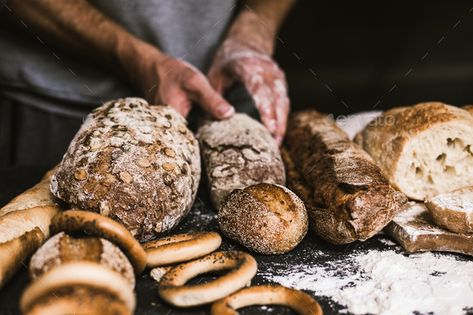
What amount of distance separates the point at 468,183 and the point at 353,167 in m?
0.54

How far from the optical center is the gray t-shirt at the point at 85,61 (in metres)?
2.81

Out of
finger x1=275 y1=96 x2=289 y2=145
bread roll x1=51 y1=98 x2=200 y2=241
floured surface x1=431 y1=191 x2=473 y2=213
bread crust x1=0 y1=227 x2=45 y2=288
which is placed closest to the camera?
bread crust x1=0 y1=227 x2=45 y2=288

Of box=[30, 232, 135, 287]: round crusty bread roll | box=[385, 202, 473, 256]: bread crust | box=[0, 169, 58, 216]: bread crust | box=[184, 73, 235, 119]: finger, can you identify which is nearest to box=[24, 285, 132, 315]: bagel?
box=[30, 232, 135, 287]: round crusty bread roll

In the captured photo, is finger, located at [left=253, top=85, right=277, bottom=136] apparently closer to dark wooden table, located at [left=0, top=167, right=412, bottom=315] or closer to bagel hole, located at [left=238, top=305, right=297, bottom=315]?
dark wooden table, located at [left=0, top=167, right=412, bottom=315]

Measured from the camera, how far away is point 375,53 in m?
6.88

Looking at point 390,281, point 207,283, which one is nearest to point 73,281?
point 207,283

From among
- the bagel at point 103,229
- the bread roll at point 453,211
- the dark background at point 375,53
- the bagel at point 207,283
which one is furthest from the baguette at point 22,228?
the dark background at point 375,53

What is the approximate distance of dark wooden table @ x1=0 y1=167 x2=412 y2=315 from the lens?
1.47 meters

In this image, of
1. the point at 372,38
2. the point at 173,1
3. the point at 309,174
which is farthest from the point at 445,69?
the point at 309,174

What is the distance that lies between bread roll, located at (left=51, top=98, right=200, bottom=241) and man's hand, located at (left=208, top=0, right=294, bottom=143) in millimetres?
707

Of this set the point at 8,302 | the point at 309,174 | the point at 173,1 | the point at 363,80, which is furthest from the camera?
the point at 363,80

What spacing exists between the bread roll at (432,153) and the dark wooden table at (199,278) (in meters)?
0.37

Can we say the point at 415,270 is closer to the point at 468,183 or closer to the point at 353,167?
the point at 353,167

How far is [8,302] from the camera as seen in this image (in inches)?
59.1
